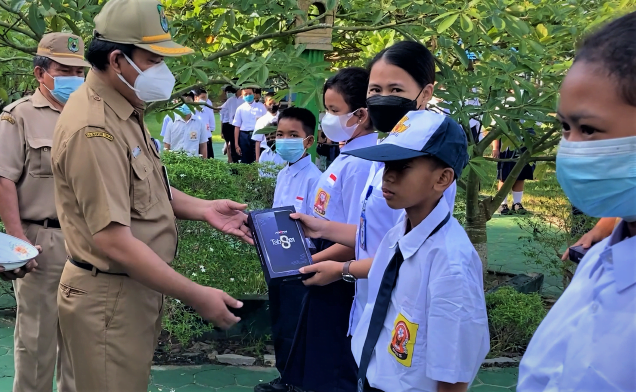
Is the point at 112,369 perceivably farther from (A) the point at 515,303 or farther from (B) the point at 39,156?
(A) the point at 515,303

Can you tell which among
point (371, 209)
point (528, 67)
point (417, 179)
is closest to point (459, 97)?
point (528, 67)

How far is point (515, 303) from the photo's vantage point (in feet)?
15.1

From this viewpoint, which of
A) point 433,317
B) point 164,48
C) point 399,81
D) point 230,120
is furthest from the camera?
point 230,120

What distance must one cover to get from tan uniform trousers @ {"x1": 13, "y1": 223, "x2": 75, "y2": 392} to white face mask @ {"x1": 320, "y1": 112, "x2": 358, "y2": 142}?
145 centimetres

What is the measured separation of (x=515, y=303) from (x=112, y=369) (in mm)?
3204

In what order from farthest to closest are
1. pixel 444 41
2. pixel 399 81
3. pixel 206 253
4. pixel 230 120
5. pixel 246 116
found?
pixel 230 120 → pixel 246 116 → pixel 206 253 → pixel 444 41 → pixel 399 81

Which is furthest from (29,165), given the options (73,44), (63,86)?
(73,44)

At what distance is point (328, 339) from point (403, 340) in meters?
1.47

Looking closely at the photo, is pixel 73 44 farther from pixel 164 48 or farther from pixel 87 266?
pixel 87 266

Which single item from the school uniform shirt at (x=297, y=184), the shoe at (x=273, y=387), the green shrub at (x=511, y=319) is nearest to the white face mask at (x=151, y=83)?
the school uniform shirt at (x=297, y=184)

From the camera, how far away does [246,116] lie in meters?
13.1

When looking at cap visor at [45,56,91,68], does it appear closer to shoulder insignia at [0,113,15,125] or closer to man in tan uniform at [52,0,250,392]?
shoulder insignia at [0,113,15,125]

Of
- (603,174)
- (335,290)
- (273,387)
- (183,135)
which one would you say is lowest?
(273,387)

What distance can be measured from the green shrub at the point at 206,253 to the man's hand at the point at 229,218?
157 centimetres
